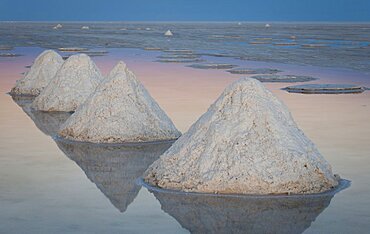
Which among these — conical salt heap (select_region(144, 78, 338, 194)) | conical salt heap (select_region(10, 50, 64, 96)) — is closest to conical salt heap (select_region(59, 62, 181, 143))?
conical salt heap (select_region(144, 78, 338, 194))

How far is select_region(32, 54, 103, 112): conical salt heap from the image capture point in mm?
14156

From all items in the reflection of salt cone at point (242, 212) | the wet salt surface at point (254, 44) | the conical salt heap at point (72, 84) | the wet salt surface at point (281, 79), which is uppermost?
the wet salt surface at point (254, 44)

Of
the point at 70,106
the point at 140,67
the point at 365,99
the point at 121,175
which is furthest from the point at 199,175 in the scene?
the point at 140,67

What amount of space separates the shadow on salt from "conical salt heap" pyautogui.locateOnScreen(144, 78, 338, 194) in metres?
0.12

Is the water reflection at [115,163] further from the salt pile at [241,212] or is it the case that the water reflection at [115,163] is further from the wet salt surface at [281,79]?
the wet salt surface at [281,79]

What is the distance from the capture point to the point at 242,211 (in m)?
7.10

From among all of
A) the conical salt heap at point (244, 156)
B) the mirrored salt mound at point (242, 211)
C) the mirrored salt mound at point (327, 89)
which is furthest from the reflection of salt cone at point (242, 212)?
the mirrored salt mound at point (327, 89)

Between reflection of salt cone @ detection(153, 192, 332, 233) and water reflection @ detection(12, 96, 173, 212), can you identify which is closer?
reflection of salt cone @ detection(153, 192, 332, 233)

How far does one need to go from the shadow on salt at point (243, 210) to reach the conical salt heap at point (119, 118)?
2805 mm

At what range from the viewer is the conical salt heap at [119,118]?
1074 cm

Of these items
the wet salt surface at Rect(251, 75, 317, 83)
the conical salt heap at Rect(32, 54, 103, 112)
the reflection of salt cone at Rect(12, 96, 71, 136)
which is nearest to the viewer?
the reflection of salt cone at Rect(12, 96, 71, 136)

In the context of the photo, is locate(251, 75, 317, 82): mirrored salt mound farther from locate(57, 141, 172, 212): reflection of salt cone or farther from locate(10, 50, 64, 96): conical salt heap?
locate(57, 141, 172, 212): reflection of salt cone

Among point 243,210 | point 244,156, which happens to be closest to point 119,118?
point 244,156

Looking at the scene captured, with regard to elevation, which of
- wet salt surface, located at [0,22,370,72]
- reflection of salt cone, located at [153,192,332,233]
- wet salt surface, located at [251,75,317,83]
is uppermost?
wet salt surface, located at [0,22,370,72]
